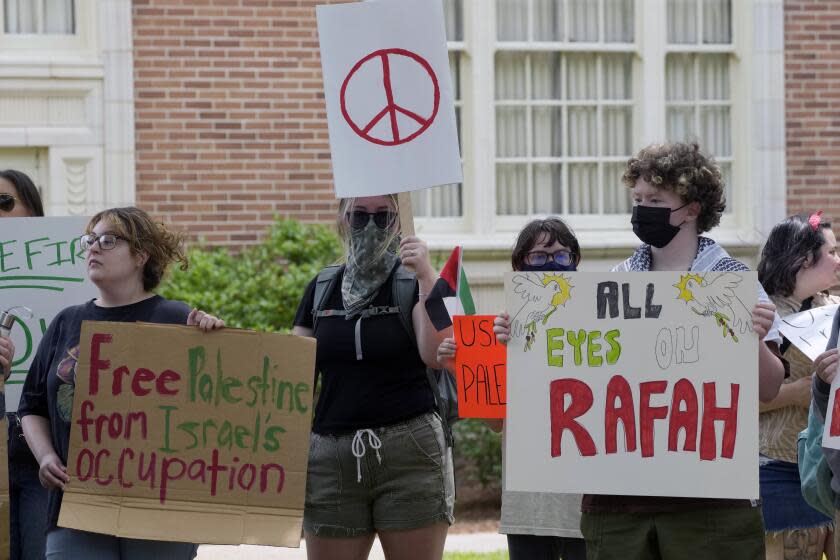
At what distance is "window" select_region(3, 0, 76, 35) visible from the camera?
32.7ft

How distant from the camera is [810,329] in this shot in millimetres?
4102

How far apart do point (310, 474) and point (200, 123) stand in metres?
6.07

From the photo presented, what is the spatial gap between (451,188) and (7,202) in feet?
19.4

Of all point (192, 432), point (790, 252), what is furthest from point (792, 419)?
point (192, 432)

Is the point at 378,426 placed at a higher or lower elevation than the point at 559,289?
lower

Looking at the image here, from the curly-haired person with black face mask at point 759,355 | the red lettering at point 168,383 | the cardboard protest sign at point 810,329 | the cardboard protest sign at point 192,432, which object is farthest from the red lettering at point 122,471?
the cardboard protest sign at point 810,329

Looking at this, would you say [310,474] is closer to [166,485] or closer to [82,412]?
[166,485]

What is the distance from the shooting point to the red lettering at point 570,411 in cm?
391

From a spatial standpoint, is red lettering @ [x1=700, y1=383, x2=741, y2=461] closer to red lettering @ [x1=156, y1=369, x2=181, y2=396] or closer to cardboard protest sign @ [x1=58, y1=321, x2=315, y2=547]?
cardboard protest sign @ [x1=58, y1=321, x2=315, y2=547]

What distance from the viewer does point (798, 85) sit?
11.0 meters

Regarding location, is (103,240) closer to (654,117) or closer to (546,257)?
(546,257)

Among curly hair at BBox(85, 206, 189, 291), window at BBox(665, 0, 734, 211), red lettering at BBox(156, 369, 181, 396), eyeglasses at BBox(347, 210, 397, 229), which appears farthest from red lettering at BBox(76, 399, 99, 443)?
window at BBox(665, 0, 734, 211)

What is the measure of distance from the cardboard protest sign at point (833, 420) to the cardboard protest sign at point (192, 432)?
1.58 meters

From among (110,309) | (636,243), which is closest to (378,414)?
(110,309)
